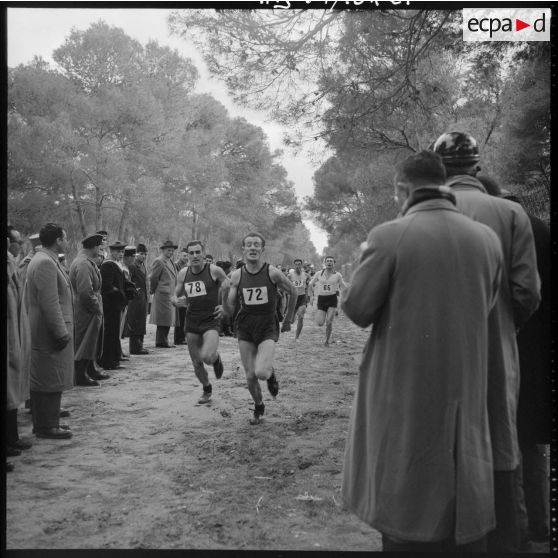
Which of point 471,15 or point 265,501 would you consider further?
point 265,501

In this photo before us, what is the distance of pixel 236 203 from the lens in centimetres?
1869

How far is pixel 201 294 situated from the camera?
706cm

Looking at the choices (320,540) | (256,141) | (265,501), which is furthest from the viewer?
(256,141)

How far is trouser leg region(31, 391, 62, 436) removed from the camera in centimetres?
539

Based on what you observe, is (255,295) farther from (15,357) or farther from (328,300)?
(328,300)

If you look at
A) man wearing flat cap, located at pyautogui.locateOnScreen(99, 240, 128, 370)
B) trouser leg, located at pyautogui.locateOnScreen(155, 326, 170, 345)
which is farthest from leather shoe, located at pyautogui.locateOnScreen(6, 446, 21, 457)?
trouser leg, located at pyautogui.locateOnScreen(155, 326, 170, 345)

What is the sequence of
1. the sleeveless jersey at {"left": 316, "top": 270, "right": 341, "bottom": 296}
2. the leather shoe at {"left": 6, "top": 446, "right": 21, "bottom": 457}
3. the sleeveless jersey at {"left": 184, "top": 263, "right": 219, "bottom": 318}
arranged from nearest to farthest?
the leather shoe at {"left": 6, "top": 446, "right": 21, "bottom": 457} → the sleeveless jersey at {"left": 184, "top": 263, "right": 219, "bottom": 318} → the sleeveless jersey at {"left": 316, "top": 270, "right": 341, "bottom": 296}

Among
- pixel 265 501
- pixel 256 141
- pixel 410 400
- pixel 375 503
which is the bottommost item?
pixel 265 501

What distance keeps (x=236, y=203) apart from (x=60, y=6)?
50.6 feet

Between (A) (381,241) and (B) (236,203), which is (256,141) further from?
(A) (381,241)

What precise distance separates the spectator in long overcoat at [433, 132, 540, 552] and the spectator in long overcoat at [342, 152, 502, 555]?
0.48 feet

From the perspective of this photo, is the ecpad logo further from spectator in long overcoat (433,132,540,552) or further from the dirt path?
the dirt path

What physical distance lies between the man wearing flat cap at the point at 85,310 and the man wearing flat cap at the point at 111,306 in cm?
122

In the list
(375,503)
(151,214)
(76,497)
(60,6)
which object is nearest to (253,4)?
(60,6)
